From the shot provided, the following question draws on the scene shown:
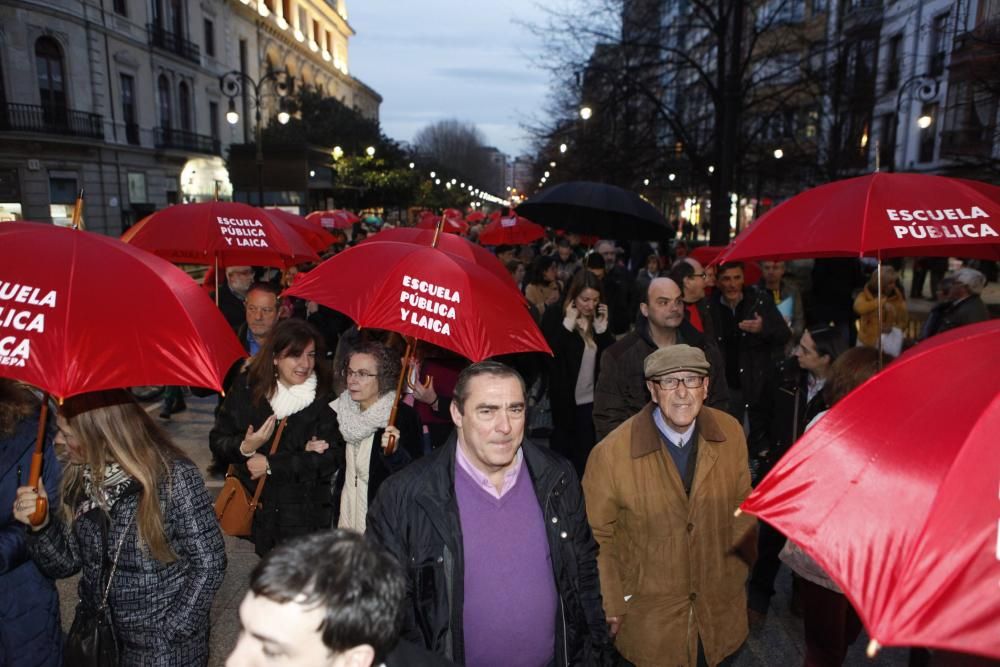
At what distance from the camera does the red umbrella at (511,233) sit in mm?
14383

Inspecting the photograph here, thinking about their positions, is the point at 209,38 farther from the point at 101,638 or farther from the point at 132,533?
the point at 101,638

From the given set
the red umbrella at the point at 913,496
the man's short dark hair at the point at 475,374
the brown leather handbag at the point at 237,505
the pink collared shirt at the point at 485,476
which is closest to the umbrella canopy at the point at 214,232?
the brown leather handbag at the point at 237,505

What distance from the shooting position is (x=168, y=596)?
255cm

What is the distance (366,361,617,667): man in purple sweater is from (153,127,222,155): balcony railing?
39668 millimetres

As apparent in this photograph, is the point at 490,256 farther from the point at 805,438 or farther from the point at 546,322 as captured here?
the point at 805,438

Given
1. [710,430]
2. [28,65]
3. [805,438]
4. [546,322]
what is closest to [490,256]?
[546,322]

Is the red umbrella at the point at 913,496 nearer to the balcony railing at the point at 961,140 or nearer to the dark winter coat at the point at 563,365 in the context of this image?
the dark winter coat at the point at 563,365

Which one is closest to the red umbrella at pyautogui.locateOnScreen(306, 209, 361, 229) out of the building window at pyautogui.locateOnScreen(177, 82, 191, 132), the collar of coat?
the collar of coat

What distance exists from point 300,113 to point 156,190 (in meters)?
14.7

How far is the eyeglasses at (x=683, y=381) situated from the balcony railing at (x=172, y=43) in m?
40.8

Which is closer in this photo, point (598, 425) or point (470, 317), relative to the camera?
point (470, 317)

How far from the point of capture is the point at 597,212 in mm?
8547

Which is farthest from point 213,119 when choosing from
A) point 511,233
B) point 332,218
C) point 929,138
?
point 929,138

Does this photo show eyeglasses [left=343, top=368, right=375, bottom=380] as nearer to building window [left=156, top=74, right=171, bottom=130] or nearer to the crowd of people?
the crowd of people
